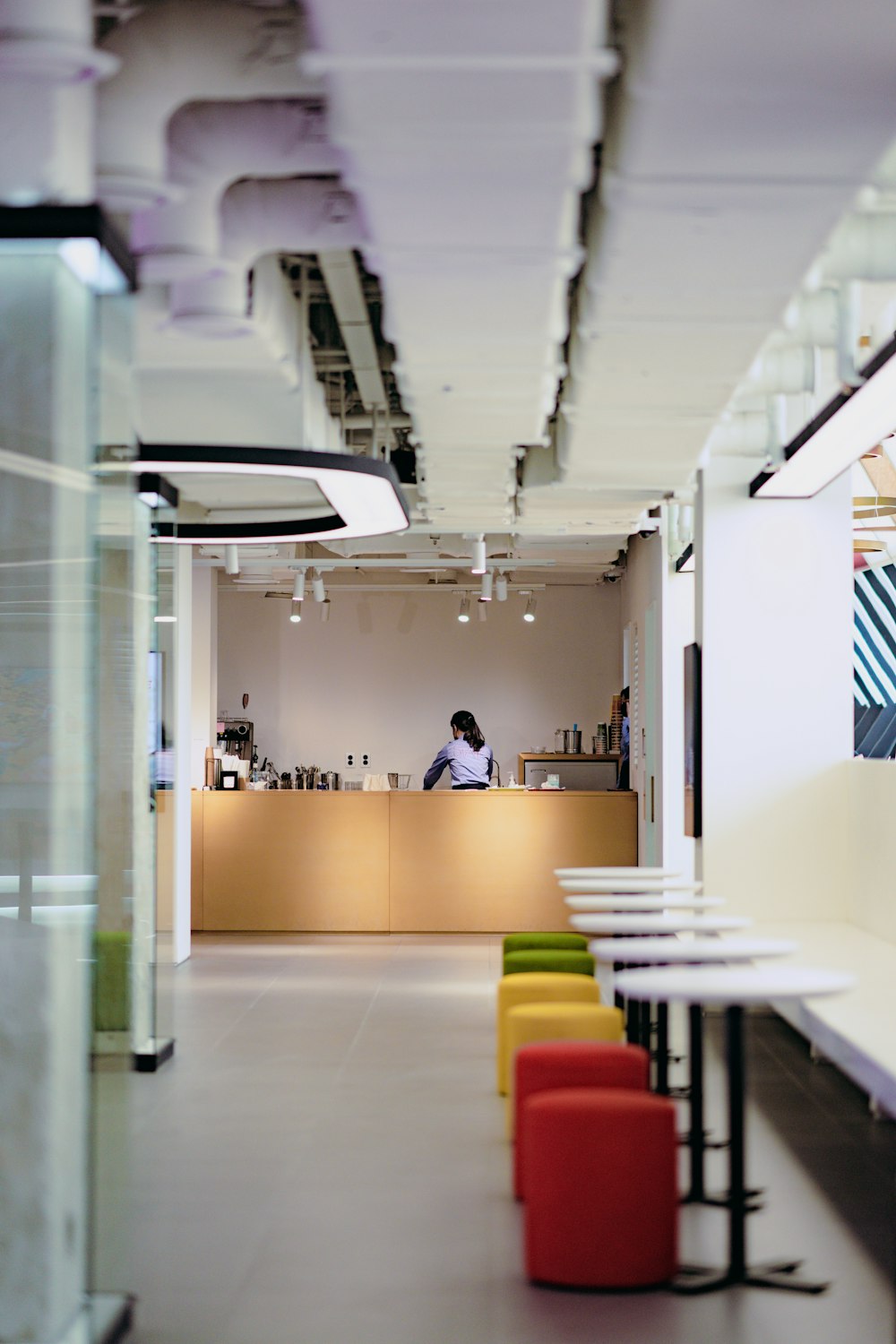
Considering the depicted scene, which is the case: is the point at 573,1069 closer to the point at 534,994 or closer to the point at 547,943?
the point at 534,994

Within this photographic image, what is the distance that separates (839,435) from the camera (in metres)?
5.88

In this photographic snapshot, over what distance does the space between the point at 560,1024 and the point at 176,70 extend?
3.39 meters

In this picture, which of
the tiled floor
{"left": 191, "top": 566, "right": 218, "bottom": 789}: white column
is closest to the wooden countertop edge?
{"left": 191, "top": 566, "right": 218, "bottom": 789}: white column

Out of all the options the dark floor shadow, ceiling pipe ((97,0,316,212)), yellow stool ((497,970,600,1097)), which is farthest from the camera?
yellow stool ((497,970,600,1097))

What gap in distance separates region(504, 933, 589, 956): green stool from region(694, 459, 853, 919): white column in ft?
2.74

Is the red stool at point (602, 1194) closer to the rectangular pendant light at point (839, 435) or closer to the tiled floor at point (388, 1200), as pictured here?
the tiled floor at point (388, 1200)

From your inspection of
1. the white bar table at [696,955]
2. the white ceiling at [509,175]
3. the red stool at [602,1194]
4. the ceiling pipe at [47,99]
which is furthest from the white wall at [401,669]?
the ceiling pipe at [47,99]

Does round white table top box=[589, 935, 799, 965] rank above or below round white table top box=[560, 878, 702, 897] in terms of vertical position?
above

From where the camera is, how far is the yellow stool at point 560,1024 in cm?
496

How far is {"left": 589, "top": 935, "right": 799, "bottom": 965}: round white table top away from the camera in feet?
13.1

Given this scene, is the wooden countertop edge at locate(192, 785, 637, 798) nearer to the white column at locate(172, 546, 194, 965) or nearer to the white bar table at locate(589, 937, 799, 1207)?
the white column at locate(172, 546, 194, 965)

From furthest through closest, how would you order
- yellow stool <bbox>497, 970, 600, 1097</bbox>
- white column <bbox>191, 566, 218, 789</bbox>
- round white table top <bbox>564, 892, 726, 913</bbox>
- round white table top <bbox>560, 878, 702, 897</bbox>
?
white column <bbox>191, 566, 218, 789</bbox> → round white table top <bbox>560, 878, 702, 897</bbox> → yellow stool <bbox>497, 970, 600, 1097</bbox> → round white table top <bbox>564, 892, 726, 913</bbox>

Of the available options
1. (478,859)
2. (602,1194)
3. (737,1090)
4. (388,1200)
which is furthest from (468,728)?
(602,1194)

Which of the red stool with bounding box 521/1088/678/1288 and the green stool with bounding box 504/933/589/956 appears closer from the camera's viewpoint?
the red stool with bounding box 521/1088/678/1288
